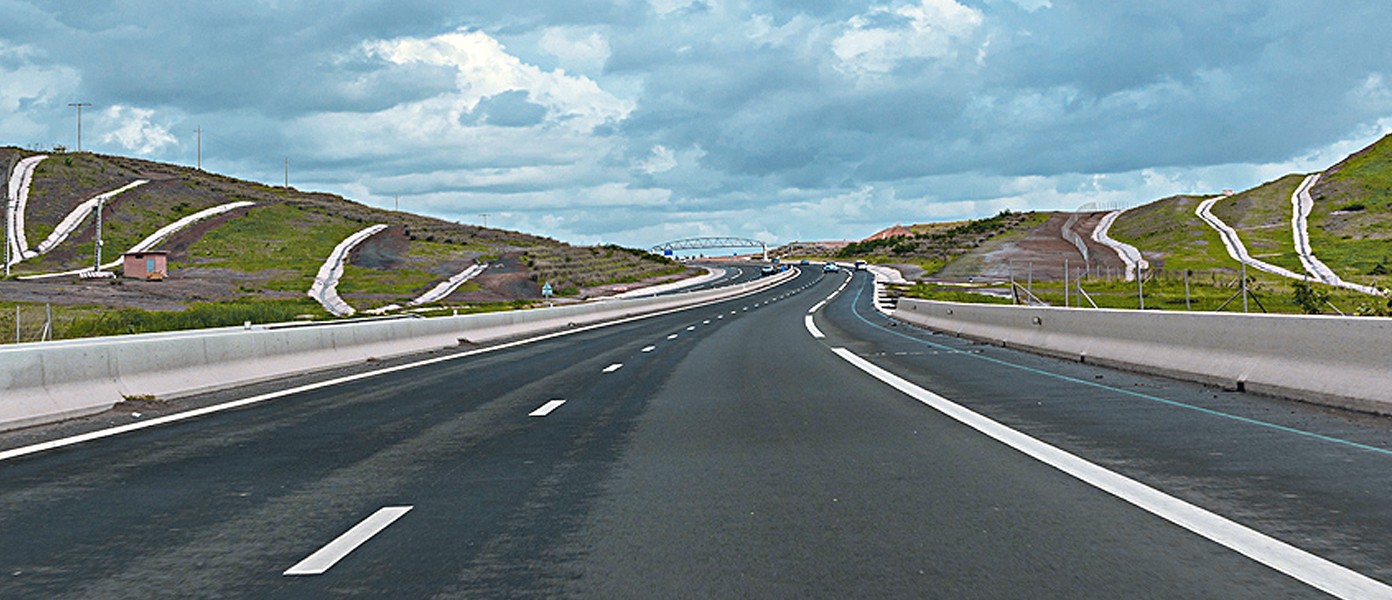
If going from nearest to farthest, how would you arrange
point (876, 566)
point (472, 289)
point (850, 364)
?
1. point (876, 566)
2. point (850, 364)
3. point (472, 289)

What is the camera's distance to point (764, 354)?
966 inches

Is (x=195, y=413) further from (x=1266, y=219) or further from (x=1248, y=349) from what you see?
(x=1266, y=219)

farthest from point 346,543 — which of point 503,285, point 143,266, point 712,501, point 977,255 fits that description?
point 977,255

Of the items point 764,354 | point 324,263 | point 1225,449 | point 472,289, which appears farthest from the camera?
point 324,263

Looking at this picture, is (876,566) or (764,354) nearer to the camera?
(876,566)

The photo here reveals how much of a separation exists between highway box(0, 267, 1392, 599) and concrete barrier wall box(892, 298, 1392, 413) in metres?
0.54

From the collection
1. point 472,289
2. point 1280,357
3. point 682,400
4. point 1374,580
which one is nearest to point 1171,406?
point 1280,357

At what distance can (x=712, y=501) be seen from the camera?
736 centimetres

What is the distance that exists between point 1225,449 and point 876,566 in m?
5.02

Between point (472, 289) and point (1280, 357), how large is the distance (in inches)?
3042

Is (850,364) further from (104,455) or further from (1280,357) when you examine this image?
(104,455)

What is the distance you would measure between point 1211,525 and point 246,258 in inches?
3772

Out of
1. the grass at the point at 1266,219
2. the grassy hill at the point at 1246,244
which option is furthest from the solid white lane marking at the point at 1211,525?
the grass at the point at 1266,219

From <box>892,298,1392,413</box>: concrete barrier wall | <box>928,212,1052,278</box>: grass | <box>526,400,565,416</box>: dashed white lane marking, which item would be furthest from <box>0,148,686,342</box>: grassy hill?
<box>928,212,1052,278</box>: grass
